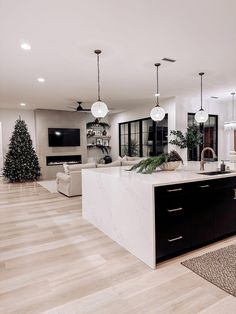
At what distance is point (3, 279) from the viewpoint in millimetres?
2268

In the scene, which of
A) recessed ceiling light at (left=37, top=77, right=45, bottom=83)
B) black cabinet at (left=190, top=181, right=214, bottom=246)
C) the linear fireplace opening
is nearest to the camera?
black cabinet at (left=190, top=181, right=214, bottom=246)

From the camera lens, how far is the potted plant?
3142 millimetres

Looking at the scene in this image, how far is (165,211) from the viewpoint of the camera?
2457 mm

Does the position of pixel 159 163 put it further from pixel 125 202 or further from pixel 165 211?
pixel 165 211

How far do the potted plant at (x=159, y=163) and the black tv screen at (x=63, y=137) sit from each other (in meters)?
6.40

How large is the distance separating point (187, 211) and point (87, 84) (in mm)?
4095

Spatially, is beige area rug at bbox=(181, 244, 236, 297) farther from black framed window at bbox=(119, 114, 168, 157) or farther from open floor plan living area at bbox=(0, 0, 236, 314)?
black framed window at bbox=(119, 114, 168, 157)

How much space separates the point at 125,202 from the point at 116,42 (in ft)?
7.55

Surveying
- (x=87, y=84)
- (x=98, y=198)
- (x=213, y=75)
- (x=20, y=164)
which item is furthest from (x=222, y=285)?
(x=20, y=164)

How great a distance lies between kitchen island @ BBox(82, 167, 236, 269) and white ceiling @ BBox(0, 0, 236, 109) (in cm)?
192

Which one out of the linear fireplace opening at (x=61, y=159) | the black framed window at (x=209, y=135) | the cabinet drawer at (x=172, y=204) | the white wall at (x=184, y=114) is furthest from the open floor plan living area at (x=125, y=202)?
the linear fireplace opening at (x=61, y=159)

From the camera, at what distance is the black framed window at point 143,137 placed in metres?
8.08

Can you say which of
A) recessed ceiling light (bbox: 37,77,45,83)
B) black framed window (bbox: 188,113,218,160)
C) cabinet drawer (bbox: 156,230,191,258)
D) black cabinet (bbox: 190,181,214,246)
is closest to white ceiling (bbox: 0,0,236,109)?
recessed ceiling light (bbox: 37,77,45,83)

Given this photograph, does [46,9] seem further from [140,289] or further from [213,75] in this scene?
[213,75]
